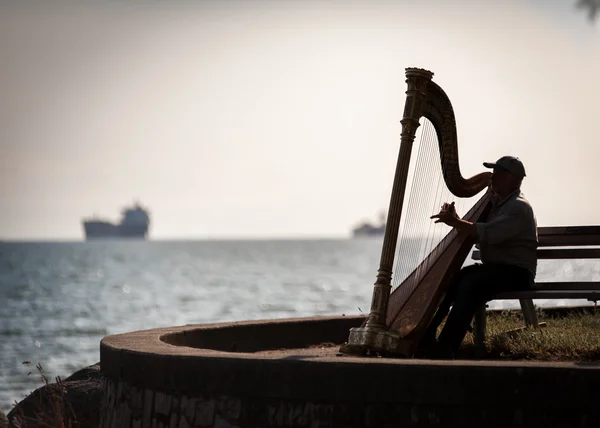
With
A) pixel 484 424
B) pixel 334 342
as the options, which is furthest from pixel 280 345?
pixel 484 424

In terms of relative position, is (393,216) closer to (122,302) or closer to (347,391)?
(347,391)

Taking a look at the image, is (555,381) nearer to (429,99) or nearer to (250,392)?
(250,392)

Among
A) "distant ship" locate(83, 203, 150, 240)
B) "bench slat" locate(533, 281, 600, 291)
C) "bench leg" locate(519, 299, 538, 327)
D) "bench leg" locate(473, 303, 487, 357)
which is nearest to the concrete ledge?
"bench leg" locate(473, 303, 487, 357)

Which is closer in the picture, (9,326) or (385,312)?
(385,312)

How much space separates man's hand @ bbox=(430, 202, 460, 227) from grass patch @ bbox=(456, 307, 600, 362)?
38.2 inches

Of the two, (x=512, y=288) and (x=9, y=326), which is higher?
(x=512, y=288)

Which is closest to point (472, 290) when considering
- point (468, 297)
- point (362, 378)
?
point (468, 297)

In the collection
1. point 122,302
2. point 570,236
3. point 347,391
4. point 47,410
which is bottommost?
point 122,302

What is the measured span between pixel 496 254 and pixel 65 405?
3653 mm

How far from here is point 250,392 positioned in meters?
5.15

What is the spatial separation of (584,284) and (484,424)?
251 centimetres

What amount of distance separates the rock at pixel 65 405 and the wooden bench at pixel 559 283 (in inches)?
112

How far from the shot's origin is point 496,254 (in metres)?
6.73

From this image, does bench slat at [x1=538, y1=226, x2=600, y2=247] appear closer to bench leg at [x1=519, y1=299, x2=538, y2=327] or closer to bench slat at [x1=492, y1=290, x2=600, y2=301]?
bench leg at [x1=519, y1=299, x2=538, y2=327]
